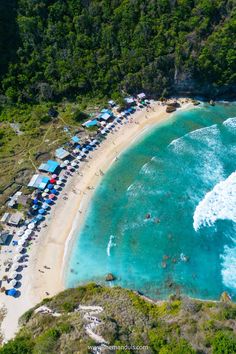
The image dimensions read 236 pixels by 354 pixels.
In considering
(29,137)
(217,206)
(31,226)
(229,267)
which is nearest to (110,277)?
(31,226)

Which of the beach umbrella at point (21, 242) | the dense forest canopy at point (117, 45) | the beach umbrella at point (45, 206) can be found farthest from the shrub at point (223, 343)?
the dense forest canopy at point (117, 45)

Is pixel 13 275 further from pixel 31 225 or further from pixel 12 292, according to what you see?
pixel 31 225

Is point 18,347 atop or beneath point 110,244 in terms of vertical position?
atop

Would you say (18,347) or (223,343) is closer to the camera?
(223,343)

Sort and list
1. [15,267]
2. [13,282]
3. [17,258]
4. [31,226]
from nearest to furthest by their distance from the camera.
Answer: [13,282]
[15,267]
[17,258]
[31,226]

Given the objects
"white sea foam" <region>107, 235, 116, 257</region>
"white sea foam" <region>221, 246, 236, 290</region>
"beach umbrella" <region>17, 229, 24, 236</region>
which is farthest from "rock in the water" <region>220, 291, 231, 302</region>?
"beach umbrella" <region>17, 229, 24, 236</region>

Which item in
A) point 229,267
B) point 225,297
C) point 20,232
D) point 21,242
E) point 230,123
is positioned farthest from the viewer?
point 230,123

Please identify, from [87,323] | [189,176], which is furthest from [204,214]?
[87,323]

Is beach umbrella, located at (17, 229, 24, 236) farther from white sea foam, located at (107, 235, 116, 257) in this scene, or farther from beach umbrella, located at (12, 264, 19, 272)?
white sea foam, located at (107, 235, 116, 257)
